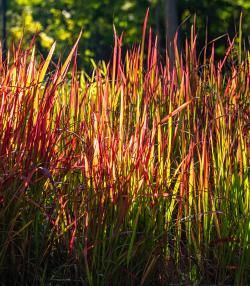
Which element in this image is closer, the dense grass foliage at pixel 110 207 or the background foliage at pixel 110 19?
the dense grass foliage at pixel 110 207

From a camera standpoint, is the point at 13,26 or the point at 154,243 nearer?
the point at 154,243

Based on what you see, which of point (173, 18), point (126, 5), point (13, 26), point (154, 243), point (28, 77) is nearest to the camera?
point (154, 243)

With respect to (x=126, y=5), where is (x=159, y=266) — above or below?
below

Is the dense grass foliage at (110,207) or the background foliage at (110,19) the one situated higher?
the background foliage at (110,19)

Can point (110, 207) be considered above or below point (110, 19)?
below

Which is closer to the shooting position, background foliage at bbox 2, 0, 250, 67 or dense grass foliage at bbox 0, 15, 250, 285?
dense grass foliage at bbox 0, 15, 250, 285

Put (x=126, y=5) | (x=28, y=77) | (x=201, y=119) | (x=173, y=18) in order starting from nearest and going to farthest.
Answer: (x=28, y=77), (x=201, y=119), (x=173, y=18), (x=126, y=5)

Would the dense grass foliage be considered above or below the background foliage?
below

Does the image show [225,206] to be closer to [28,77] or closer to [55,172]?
[55,172]

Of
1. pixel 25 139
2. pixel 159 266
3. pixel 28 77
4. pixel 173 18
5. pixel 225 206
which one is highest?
pixel 173 18

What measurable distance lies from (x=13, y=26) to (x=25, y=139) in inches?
510

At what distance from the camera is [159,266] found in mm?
2725

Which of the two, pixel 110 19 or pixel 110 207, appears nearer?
pixel 110 207

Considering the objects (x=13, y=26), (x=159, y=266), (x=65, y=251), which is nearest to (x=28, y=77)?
(x=65, y=251)
